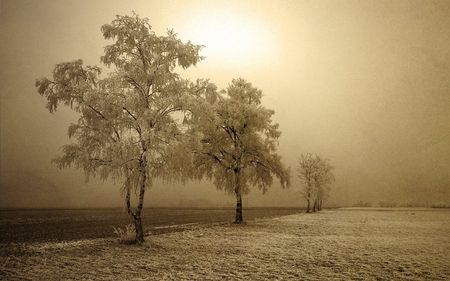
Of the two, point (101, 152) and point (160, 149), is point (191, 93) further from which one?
point (101, 152)

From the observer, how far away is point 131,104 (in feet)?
40.8

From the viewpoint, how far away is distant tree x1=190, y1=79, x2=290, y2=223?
23.6 metres

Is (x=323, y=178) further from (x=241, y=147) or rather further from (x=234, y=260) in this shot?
(x=234, y=260)

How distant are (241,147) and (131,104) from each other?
13255 millimetres

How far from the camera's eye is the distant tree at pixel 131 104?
12023mm

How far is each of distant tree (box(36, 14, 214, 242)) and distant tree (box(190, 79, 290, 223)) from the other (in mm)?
9508

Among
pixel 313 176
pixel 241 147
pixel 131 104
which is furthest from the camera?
pixel 313 176

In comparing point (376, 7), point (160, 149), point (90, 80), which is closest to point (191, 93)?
point (160, 149)

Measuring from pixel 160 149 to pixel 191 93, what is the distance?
12.0 feet

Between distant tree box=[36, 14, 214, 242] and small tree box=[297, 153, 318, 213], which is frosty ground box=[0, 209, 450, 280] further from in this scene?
small tree box=[297, 153, 318, 213]

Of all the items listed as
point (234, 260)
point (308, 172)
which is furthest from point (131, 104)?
point (308, 172)

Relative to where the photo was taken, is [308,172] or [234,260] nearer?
[234,260]

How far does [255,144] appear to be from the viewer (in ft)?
80.0

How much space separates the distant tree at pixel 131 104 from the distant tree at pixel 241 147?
374 inches
